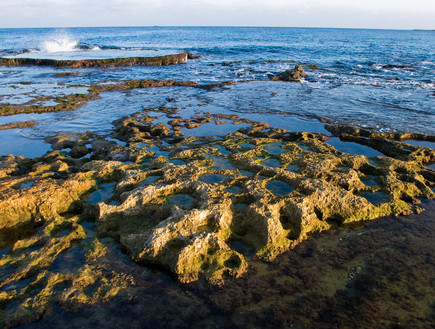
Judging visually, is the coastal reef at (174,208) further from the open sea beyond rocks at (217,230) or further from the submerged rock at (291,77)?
the submerged rock at (291,77)

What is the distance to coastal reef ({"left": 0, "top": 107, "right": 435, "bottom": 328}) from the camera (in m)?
3.72

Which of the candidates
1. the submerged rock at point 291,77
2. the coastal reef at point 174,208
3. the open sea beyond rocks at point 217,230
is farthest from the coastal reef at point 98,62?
the coastal reef at point 174,208

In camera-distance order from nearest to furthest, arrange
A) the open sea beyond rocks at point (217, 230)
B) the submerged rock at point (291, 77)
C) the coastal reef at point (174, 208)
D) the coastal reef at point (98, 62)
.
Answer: the open sea beyond rocks at point (217, 230)
the coastal reef at point (174, 208)
the submerged rock at point (291, 77)
the coastal reef at point (98, 62)

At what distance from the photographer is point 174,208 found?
4.67 metres

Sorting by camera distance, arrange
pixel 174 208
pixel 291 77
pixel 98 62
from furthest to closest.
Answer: pixel 98 62, pixel 291 77, pixel 174 208

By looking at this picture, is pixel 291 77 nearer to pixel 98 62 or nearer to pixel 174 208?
pixel 174 208

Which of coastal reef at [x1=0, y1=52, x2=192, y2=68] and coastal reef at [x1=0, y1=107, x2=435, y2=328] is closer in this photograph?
coastal reef at [x1=0, y1=107, x2=435, y2=328]

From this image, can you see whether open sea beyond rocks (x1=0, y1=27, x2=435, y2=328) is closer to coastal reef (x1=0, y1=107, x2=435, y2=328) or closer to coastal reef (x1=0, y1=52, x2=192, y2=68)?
coastal reef (x1=0, y1=107, x2=435, y2=328)

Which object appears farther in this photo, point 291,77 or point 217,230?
point 291,77

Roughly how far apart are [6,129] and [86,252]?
8787 millimetres

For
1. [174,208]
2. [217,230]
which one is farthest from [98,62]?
[217,230]

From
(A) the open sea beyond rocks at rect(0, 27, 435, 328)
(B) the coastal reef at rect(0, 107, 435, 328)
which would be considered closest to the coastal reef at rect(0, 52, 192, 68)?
(A) the open sea beyond rocks at rect(0, 27, 435, 328)

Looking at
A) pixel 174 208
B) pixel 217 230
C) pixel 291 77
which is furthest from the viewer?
pixel 291 77

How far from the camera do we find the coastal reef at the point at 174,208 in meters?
3.72
